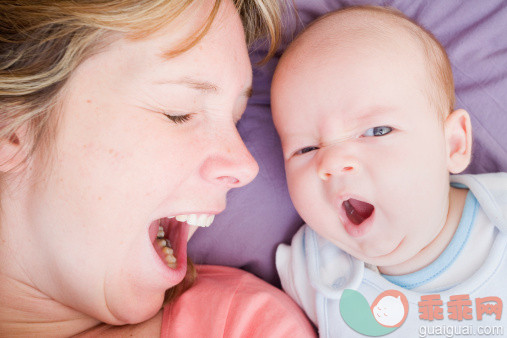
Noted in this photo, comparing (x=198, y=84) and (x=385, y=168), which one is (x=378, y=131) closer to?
(x=385, y=168)

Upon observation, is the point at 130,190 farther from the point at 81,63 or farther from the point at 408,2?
the point at 408,2

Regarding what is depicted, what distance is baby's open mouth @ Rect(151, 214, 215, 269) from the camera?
1316 millimetres

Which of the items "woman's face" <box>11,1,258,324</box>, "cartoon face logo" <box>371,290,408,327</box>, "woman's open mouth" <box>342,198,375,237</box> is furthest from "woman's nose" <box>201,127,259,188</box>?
"cartoon face logo" <box>371,290,408,327</box>

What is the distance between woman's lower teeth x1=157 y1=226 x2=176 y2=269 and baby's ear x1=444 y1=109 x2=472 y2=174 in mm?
855

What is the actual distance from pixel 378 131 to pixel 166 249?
714mm

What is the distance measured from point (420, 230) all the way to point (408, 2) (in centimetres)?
85

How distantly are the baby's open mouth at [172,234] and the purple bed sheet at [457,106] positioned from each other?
0.13m

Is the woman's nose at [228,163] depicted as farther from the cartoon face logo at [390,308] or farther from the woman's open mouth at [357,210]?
the cartoon face logo at [390,308]

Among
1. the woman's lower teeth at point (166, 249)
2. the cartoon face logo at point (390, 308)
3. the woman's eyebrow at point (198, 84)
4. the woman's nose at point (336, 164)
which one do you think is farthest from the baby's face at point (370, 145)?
the woman's lower teeth at point (166, 249)

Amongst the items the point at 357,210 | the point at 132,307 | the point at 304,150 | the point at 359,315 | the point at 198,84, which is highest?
the point at 198,84

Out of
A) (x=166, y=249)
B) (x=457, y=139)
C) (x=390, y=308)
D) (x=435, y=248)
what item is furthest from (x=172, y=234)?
(x=457, y=139)

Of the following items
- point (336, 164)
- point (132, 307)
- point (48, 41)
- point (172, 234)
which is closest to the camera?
point (48, 41)

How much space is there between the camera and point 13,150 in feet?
3.70

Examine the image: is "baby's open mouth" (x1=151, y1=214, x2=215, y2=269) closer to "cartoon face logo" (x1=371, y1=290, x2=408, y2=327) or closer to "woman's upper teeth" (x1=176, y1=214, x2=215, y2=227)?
"woman's upper teeth" (x1=176, y1=214, x2=215, y2=227)
